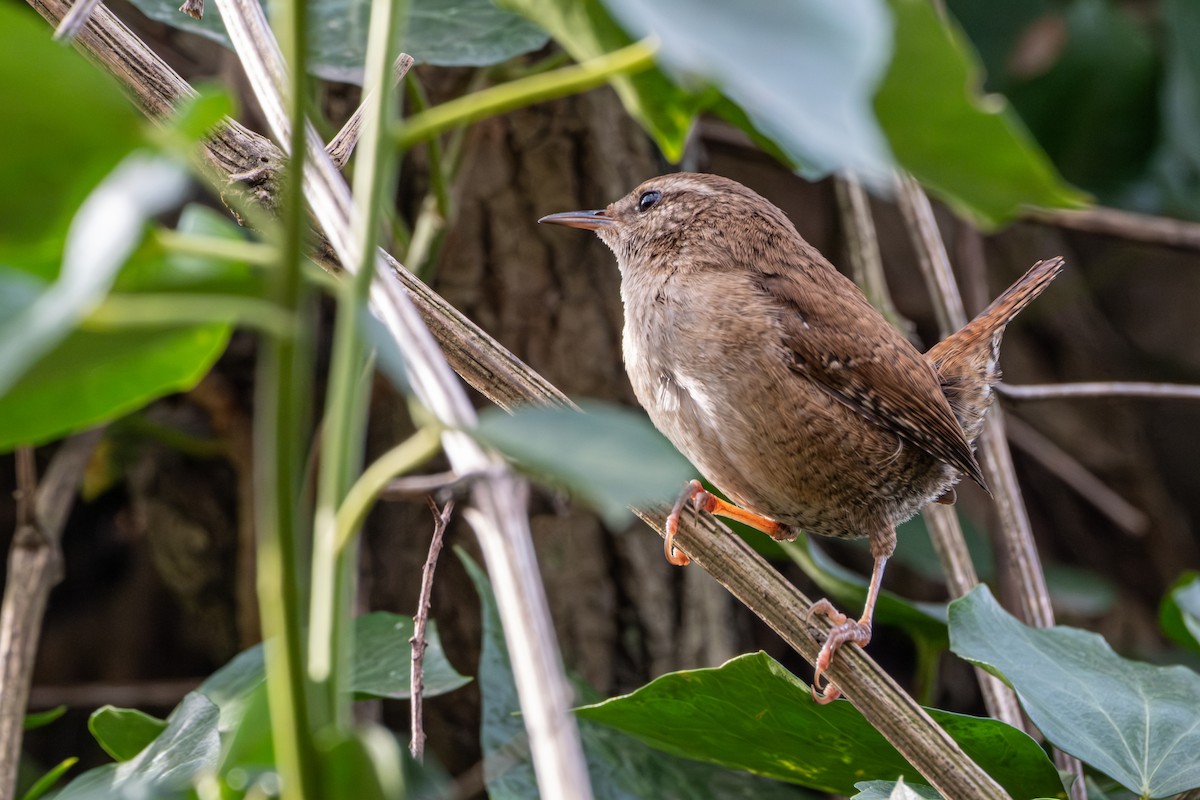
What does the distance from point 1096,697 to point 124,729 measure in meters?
1.49

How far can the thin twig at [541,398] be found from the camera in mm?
1441

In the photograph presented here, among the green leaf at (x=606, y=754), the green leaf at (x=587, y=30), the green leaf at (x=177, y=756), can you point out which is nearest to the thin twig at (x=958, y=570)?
the green leaf at (x=606, y=754)

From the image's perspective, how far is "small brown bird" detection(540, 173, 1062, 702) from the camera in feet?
7.28

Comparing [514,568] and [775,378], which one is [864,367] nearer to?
[775,378]

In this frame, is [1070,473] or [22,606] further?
[1070,473]

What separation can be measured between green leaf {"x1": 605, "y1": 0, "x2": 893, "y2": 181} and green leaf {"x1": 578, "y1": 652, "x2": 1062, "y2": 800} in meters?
1.17

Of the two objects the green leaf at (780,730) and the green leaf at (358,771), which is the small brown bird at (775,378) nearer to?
the green leaf at (780,730)

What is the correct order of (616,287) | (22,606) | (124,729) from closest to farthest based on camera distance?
(124,729)
(22,606)
(616,287)

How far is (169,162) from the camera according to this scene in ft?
1.87

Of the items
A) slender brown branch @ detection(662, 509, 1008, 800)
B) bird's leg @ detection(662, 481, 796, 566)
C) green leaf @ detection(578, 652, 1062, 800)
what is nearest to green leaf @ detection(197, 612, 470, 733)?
green leaf @ detection(578, 652, 1062, 800)

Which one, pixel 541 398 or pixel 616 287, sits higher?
pixel 616 287

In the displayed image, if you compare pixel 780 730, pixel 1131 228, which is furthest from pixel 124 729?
pixel 1131 228

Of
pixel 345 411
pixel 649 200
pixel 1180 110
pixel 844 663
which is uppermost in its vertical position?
pixel 1180 110

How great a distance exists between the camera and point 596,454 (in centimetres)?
58
